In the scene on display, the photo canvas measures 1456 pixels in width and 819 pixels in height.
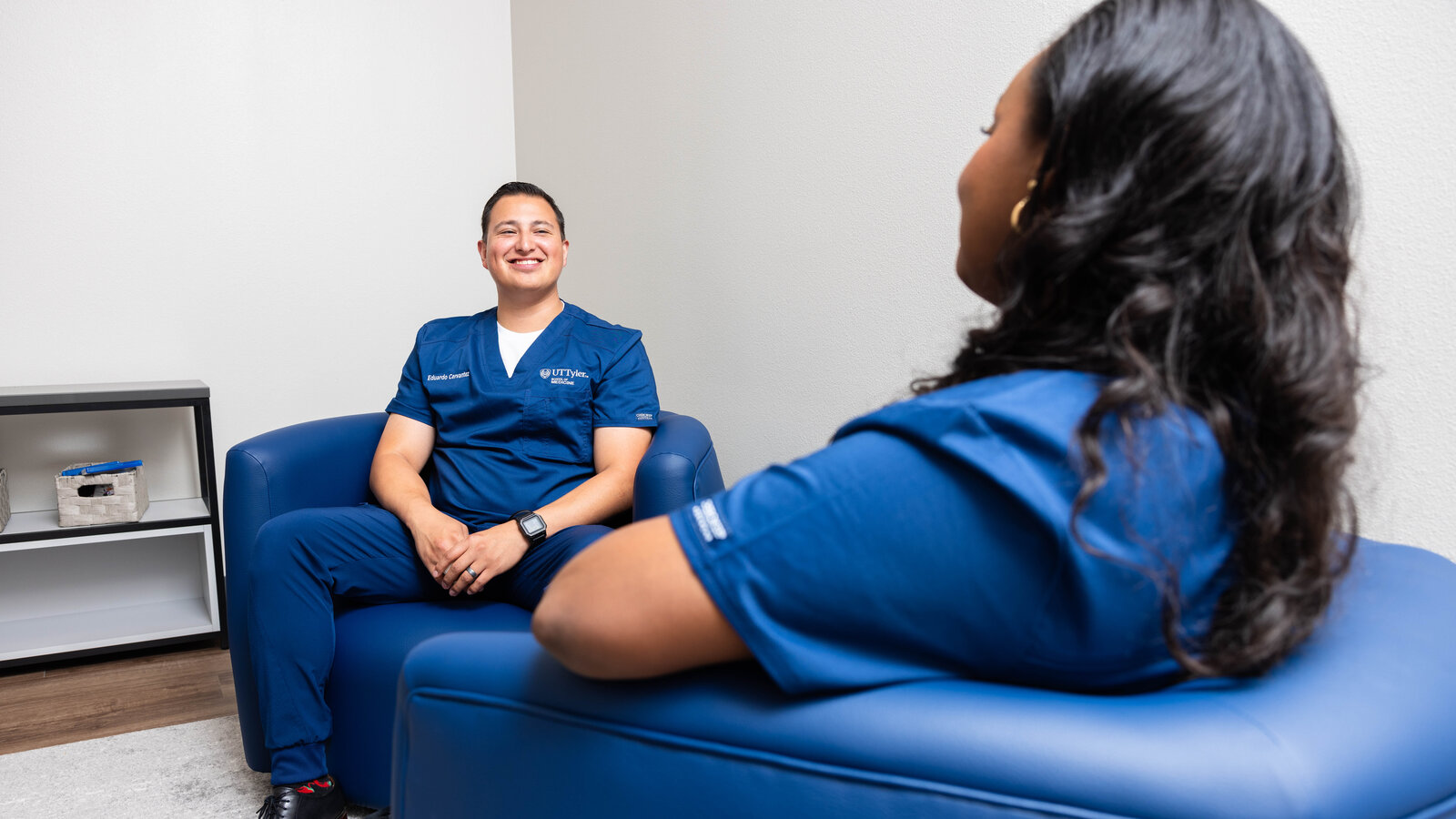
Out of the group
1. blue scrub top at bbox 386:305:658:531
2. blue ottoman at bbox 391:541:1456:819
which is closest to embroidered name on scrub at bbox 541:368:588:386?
blue scrub top at bbox 386:305:658:531

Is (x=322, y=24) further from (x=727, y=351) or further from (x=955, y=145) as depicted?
(x=955, y=145)

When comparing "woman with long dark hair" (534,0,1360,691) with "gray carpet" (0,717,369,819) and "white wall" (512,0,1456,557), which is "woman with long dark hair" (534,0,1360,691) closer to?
"white wall" (512,0,1456,557)

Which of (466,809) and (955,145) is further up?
(955,145)

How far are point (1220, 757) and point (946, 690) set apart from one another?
0.49ft

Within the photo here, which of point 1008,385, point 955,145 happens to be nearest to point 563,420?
point 955,145

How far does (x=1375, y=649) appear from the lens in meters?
0.59

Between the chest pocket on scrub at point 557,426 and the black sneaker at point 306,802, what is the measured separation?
695mm

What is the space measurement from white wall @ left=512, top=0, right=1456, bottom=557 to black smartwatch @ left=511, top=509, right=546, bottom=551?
602mm

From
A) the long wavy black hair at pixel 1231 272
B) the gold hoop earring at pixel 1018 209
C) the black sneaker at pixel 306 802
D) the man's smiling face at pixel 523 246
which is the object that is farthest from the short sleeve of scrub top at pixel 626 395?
the long wavy black hair at pixel 1231 272

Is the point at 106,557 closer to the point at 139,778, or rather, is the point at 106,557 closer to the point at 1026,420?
the point at 139,778

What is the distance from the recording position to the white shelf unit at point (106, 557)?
2361mm

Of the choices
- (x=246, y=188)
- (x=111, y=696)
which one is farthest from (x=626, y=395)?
(x=246, y=188)

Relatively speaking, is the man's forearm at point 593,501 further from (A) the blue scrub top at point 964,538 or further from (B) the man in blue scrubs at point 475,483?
(A) the blue scrub top at point 964,538

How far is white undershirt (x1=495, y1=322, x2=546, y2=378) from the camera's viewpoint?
6.37ft
